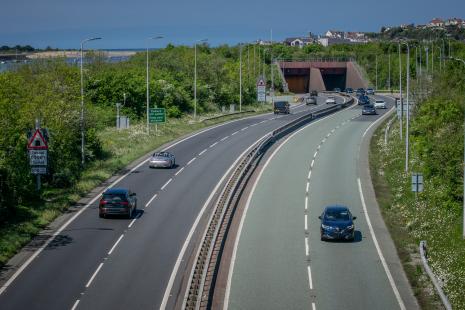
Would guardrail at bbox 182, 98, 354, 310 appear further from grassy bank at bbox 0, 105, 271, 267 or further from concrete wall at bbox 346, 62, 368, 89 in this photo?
concrete wall at bbox 346, 62, 368, 89

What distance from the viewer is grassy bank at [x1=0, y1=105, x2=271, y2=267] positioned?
35.7 meters

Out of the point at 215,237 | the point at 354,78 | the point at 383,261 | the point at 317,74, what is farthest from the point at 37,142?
the point at 354,78

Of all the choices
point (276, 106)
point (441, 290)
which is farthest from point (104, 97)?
point (441, 290)

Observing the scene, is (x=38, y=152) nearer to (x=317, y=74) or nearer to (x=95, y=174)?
(x=95, y=174)

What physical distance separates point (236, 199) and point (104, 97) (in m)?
46.2

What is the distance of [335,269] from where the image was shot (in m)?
32.2

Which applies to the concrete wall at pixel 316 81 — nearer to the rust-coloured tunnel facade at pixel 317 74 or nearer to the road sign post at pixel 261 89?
the rust-coloured tunnel facade at pixel 317 74

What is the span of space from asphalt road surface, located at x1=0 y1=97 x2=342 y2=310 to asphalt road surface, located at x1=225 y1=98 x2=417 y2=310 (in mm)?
2855

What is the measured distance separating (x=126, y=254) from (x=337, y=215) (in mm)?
10361

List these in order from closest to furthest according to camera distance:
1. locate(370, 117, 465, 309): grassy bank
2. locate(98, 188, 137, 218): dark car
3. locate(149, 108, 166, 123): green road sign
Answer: locate(370, 117, 465, 309): grassy bank < locate(98, 188, 137, 218): dark car < locate(149, 108, 166, 123): green road sign

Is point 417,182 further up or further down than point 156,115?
further down

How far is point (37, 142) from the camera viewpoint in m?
41.4

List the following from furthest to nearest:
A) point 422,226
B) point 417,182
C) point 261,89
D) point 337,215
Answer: point 261,89 → point 417,182 → point 422,226 → point 337,215

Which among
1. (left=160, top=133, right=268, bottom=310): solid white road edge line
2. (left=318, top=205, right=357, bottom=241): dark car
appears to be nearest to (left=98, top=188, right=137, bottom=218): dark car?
(left=160, top=133, right=268, bottom=310): solid white road edge line
